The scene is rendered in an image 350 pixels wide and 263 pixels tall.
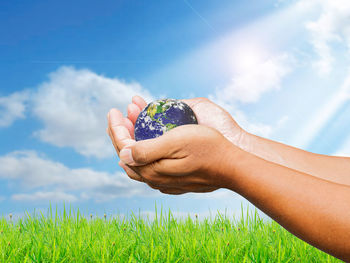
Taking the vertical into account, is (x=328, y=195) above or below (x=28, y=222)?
below

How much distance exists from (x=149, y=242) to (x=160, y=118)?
1645mm

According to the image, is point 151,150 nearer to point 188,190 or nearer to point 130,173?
point 188,190

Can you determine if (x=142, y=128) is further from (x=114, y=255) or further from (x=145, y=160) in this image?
(x=114, y=255)

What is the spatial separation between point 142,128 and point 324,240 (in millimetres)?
1481

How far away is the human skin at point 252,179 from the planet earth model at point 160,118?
379 mm

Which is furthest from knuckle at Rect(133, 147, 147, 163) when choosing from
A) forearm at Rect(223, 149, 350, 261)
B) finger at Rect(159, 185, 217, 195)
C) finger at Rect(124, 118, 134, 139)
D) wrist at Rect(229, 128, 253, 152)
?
wrist at Rect(229, 128, 253, 152)

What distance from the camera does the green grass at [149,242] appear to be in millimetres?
3502

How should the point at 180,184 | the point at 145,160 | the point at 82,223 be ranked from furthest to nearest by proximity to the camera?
the point at 82,223, the point at 180,184, the point at 145,160

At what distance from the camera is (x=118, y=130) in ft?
9.62

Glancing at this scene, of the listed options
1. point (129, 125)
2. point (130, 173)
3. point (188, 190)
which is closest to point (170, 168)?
point (188, 190)

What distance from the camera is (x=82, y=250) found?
3.60 m

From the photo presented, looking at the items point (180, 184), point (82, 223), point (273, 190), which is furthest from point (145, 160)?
point (82, 223)

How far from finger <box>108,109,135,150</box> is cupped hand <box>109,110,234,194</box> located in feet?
1.15

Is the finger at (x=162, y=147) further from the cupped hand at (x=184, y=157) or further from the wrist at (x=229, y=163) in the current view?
the wrist at (x=229, y=163)
